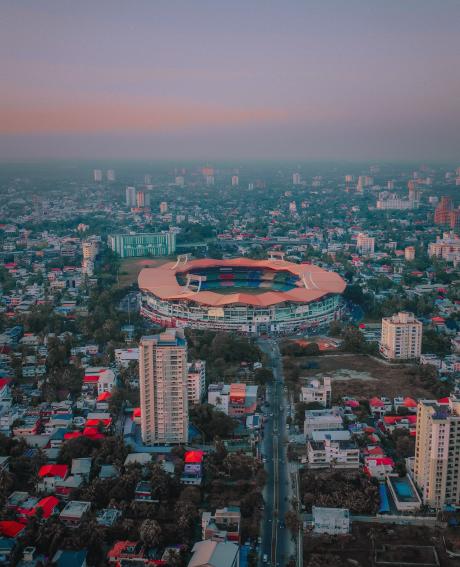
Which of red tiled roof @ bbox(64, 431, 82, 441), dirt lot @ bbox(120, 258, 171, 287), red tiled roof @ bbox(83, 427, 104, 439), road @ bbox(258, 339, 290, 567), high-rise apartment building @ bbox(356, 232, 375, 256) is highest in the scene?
red tiled roof @ bbox(83, 427, 104, 439)

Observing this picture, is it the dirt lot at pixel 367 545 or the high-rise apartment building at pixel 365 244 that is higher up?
the dirt lot at pixel 367 545

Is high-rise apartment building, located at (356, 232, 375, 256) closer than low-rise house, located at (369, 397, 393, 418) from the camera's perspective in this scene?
No

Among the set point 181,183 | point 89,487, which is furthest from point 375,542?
point 181,183

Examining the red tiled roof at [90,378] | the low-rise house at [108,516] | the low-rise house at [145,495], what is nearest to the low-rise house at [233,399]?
the red tiled roof at [90,378]

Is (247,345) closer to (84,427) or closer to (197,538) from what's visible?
(84,427)

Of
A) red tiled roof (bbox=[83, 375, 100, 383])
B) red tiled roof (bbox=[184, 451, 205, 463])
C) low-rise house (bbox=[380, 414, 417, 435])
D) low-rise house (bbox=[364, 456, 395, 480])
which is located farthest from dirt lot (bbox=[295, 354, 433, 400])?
red tiled roof (bbox=[83, 375, 100, 383])

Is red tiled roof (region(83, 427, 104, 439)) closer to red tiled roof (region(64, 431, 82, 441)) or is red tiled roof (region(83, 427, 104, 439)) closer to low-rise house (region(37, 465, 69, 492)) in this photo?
red tiled roof (region(64, 431, 82, 441))

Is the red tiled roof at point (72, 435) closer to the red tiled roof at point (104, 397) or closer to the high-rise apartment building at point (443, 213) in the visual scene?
the red tiled roof at point (104, 397)
